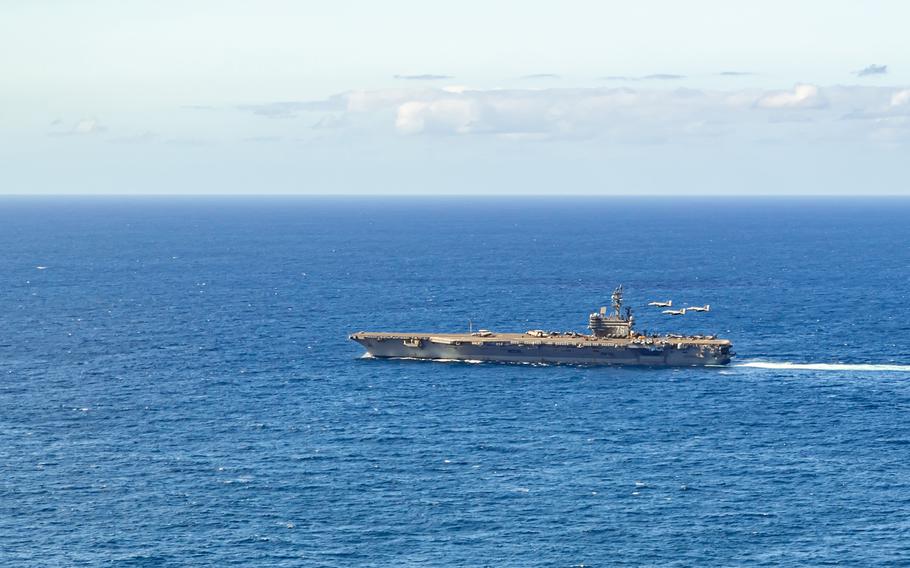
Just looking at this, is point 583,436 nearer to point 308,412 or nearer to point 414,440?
point 414,440

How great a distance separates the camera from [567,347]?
154125 mm

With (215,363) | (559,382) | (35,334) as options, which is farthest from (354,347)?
(35,334)

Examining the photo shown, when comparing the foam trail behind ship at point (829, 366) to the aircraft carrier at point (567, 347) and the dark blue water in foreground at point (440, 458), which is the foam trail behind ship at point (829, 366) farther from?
the aircraft carrier at point (567, 347)

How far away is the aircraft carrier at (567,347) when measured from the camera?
499ft

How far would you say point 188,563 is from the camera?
84.6 metres

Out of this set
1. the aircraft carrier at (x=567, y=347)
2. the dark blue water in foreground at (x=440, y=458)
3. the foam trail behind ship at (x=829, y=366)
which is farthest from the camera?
the aircraft carrier at (x=567, y=347)

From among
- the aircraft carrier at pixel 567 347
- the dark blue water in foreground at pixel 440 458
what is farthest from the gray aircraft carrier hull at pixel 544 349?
the dark blue water in foreground at pixel 440 458

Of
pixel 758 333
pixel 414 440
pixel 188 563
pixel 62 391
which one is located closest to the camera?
pixel 188 563

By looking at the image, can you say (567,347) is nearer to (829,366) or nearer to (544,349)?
(544,349)

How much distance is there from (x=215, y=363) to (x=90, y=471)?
48.1 metres

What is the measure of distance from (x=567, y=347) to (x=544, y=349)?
2921 mm

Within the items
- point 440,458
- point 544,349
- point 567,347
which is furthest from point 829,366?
point 440,458

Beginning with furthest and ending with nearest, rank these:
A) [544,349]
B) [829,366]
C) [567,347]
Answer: [544,349], [567,347], [829,366]

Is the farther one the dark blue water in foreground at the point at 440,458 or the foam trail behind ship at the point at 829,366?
the foam trail behind ship at the point at 829,366
